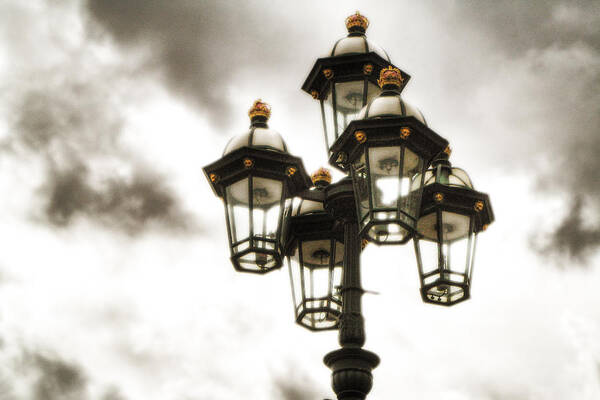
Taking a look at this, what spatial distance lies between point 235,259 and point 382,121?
1990mm

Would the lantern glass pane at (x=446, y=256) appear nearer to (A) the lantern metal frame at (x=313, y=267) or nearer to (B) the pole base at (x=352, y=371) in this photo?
(A) the lantern metal frame at (x=313, y=267)

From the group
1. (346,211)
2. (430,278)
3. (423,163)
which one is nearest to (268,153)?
(346,211)

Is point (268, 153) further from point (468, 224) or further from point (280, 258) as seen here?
point (468, 224)

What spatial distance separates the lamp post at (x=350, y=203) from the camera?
7.25 meters

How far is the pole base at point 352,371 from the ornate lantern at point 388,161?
110cm

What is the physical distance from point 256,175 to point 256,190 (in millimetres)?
154

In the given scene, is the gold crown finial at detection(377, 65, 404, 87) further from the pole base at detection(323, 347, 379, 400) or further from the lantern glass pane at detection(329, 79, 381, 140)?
the pole base at detection(323, 347, 379, 400)

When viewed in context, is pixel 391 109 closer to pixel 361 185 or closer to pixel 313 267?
pixel 361 185

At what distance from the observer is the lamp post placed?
23.8 feet

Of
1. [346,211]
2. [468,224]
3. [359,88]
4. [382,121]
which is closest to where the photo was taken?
[382,121]

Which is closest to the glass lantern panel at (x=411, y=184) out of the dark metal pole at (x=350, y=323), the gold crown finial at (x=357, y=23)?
the dark metal pole at (x=350, y=323)

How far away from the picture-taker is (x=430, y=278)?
8398 millimetres

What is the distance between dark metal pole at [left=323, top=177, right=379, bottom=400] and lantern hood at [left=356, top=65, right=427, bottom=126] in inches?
29.5

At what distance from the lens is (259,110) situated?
876 centimetres
